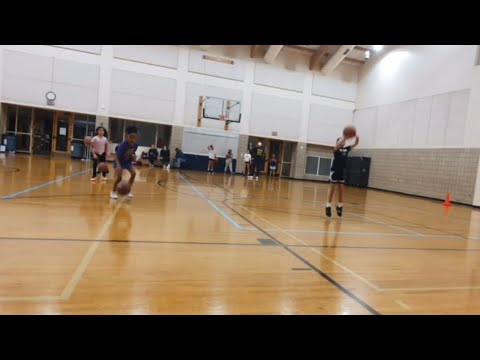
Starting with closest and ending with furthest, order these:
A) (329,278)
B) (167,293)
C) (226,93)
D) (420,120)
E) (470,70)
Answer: (167,293)
(329,278)
(470,70)
(420,120)
(226,93)

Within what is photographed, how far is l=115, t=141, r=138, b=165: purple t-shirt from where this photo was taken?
6102mm

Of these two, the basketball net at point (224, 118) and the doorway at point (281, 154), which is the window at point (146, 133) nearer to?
the basketball net at point (224, 118)

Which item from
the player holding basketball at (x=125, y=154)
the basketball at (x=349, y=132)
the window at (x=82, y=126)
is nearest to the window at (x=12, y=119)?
the window at (x=82, y=126)

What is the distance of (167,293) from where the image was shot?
2.22 m

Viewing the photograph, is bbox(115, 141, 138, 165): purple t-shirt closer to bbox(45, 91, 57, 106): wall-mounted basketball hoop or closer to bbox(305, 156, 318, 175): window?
bbox(45, 91, 57, 106): wall-mounted basketball hoop

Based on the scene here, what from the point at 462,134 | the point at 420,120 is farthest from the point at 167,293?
the point at 420,120

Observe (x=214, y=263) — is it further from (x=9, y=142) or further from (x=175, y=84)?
(x=9, y=142)

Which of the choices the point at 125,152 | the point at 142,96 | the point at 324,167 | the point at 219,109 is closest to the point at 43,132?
the point at 142,96

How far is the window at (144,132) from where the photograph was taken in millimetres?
19344

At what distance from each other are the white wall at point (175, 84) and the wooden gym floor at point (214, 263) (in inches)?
529

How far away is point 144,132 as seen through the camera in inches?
782

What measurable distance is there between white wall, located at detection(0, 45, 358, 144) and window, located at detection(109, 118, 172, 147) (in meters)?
1.03
